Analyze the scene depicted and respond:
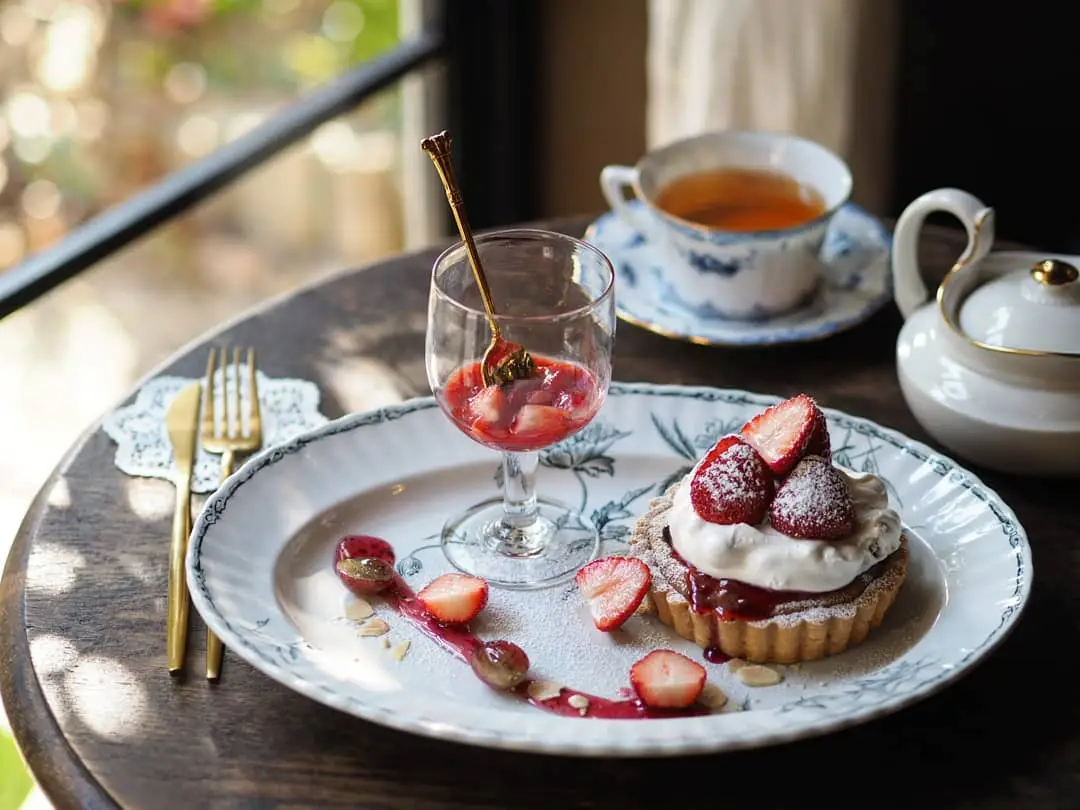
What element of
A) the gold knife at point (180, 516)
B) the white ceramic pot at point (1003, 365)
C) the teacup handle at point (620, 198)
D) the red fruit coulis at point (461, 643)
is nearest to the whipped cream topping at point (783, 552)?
the red fruit coulis at point (461, 643)

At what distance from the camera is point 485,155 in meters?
2.75

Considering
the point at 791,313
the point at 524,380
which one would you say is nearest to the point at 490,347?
the point at 524,380

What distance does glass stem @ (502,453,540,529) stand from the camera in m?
1.14

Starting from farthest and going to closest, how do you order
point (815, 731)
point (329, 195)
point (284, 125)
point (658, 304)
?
point (329, 195) → point (284, 125) → point (658, 304) → point (815, 731)

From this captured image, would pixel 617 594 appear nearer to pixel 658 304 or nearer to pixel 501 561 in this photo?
pixel 501 561

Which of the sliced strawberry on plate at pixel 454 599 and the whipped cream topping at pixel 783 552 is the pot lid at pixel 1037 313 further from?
the sliced strawberry on plate at pixel 454 599

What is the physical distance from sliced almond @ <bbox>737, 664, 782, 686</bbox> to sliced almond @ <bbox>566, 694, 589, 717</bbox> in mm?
120

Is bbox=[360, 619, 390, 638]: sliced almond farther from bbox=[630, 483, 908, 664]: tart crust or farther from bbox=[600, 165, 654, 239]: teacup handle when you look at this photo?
bbox=[600, 165, 654, 239]: teacup handle

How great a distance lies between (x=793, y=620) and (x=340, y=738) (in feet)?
1.12

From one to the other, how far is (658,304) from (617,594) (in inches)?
20.8

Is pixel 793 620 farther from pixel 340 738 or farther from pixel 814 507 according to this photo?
pixel 340 738

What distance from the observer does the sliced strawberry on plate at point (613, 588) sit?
3.34 ft

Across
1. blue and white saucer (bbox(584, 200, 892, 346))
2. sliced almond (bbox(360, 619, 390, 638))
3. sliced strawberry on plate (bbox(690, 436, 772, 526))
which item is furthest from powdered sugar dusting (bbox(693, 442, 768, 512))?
blue and white saucer (bbox(584, 200, 892, 346))

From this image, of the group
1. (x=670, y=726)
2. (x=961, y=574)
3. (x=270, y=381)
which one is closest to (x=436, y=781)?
(x=670, y=726)
